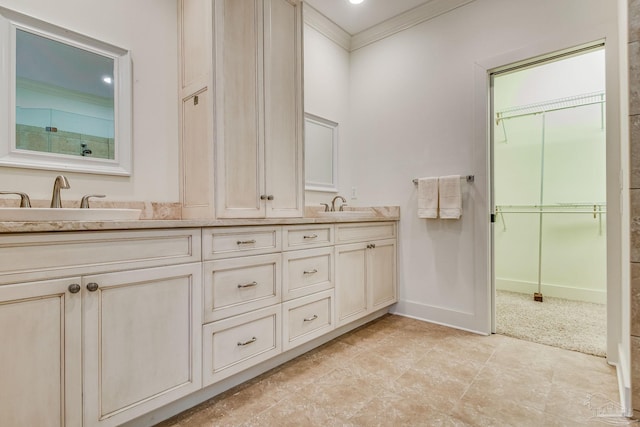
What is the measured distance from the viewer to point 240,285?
1.64 metres

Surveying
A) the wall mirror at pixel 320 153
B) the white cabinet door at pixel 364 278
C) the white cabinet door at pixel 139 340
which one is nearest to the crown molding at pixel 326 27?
the wall mirror at pixel 320 153

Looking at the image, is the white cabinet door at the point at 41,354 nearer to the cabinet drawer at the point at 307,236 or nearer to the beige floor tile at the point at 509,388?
the cabinet drawer at the point at 307,236

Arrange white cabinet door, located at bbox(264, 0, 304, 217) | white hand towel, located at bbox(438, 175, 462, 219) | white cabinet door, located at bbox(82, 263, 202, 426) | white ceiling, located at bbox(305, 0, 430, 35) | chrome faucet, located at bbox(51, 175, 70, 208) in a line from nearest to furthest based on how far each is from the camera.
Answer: white cabinet door, located at bbox(82, 263, 202, 426) → chrome faucet, located at bbox(51, 175, 70, 208) → white cabinet door, located at bbox(264, 0, 304, 217) → white hand towel, located at bbox(438, 175, 462, 219) → white ceiling, located at bbox(305, 0, 430, 35)

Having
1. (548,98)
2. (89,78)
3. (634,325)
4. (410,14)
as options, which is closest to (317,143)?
(410,14)

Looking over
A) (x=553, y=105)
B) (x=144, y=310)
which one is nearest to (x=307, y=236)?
(x=144, y=310)

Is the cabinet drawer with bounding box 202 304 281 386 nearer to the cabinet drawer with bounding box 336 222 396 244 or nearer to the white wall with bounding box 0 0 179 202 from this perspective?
the cabinet drawer with bounding box 336 222 396 244

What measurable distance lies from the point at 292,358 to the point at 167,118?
1.71m

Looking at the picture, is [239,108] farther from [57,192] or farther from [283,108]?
[57,192]

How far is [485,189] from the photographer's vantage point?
7.88 feet

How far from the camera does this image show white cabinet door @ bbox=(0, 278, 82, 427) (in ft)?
3.30

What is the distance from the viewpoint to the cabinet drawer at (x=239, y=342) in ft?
4.92

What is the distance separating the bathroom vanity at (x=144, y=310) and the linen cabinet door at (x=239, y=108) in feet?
0.95

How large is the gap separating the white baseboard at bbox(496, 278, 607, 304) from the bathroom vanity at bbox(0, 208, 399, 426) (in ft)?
9.17

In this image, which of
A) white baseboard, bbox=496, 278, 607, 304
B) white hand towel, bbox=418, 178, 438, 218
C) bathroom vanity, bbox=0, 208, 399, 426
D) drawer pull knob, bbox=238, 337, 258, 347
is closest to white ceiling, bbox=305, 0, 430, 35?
white hand towel, bbox=418, 178, 438, 218
